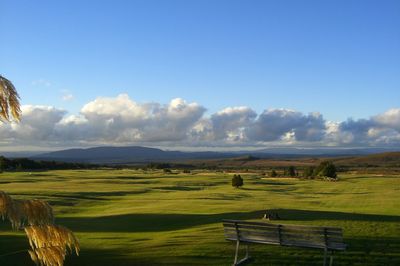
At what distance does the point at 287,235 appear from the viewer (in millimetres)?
16500

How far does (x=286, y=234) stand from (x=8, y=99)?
33.4 ft

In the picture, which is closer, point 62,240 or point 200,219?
point 62,240

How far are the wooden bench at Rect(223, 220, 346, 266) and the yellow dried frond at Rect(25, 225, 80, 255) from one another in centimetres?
813

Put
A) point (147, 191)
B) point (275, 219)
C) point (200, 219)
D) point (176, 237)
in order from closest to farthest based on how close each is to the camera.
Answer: point (176, 237), point (275, 219), point (200, 219), point (147, 191)

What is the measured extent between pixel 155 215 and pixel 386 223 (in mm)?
14296

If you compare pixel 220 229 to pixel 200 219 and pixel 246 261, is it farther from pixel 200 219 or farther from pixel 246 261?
pixel 246 261

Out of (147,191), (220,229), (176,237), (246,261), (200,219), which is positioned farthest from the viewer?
(147,191)

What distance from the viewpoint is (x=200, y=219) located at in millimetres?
30844

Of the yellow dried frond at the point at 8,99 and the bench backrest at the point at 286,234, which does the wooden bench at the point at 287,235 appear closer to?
the bench backrest at the point at 286,234

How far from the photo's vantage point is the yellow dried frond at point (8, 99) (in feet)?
29.8

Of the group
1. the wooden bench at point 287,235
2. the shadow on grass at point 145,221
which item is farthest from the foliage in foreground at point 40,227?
the shadow on grass at point 145,221

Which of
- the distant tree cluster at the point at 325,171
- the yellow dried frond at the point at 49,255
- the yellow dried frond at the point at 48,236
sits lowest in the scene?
the distant tree cluster at the point at 325,171

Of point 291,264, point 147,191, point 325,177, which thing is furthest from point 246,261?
point 325,177

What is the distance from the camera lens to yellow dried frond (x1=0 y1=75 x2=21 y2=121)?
908 centimetres
